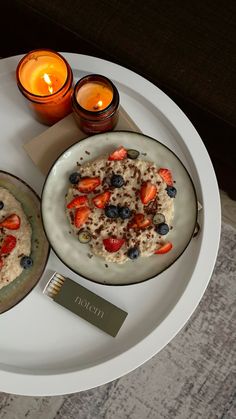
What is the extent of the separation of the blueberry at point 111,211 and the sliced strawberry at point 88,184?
0.21ft

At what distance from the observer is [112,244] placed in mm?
1077

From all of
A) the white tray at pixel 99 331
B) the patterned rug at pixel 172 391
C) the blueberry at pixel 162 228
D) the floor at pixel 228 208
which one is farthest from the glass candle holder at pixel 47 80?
the patterned rug at pixel 172 391

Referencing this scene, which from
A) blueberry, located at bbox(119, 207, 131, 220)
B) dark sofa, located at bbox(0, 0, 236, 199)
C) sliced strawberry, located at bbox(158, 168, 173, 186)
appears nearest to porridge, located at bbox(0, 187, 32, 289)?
blueberry, located at bbox(119, 207, 131, 220)

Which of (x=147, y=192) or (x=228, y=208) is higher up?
(x=147, y=192)

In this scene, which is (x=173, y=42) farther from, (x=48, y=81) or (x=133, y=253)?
(x=133, y=253)

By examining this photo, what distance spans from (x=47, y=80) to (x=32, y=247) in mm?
438

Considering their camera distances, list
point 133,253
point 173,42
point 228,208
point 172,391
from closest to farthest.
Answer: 1. point 133,253
2. point 173,42
3. point 172,391
4. point 228,208

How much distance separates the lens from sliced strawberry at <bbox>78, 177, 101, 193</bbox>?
1095mm

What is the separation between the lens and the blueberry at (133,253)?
107cm

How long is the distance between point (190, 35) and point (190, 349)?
108cm

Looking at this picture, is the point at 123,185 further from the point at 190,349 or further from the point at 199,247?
the point at 190,349

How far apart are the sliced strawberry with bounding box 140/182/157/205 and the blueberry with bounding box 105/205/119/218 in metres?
0.07

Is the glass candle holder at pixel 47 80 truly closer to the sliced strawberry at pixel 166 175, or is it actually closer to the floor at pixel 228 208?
the sliced strawberry at pixel 166 175

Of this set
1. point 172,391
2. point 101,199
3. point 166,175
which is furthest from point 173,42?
point 172,391
